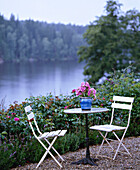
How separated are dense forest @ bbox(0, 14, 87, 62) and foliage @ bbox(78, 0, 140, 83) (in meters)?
58.4

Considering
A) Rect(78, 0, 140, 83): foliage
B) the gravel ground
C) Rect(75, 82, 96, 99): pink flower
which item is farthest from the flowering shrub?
Rect(78, 0, 140, 83): foliage

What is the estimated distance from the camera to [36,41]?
93625 mm

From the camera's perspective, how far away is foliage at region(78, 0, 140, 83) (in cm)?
2286

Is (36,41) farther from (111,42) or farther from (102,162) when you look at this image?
(102,162)

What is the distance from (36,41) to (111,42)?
72.6 m

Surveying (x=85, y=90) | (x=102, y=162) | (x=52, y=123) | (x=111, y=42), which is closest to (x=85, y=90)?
(x=85, y=90)

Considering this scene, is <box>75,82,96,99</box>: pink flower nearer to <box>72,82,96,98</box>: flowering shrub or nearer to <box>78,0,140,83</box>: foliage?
<box>72,82,96,98</box>: flowering shrub

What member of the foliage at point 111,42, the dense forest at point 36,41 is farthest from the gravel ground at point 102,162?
the dense forest at point 36,41

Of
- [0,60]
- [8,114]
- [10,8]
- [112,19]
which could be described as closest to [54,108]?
[8,114]

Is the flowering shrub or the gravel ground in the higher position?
the flowering shrub

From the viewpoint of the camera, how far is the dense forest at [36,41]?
8350 centimetres

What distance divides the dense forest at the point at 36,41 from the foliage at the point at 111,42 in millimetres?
58404

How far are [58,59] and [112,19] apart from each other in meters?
71.6

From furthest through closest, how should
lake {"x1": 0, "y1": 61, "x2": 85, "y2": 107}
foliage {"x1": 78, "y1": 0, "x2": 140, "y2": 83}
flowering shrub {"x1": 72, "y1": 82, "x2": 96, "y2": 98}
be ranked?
lake {"x1": 0, "y1": 61, "x2": 85, "y2": 107}
foliage {"x1": 78, "y1": 0, "x2": 140, "y2": 83}
flowering shrub {"x1": 72, "y1": 82, "x2": 96, "y2": 98}
